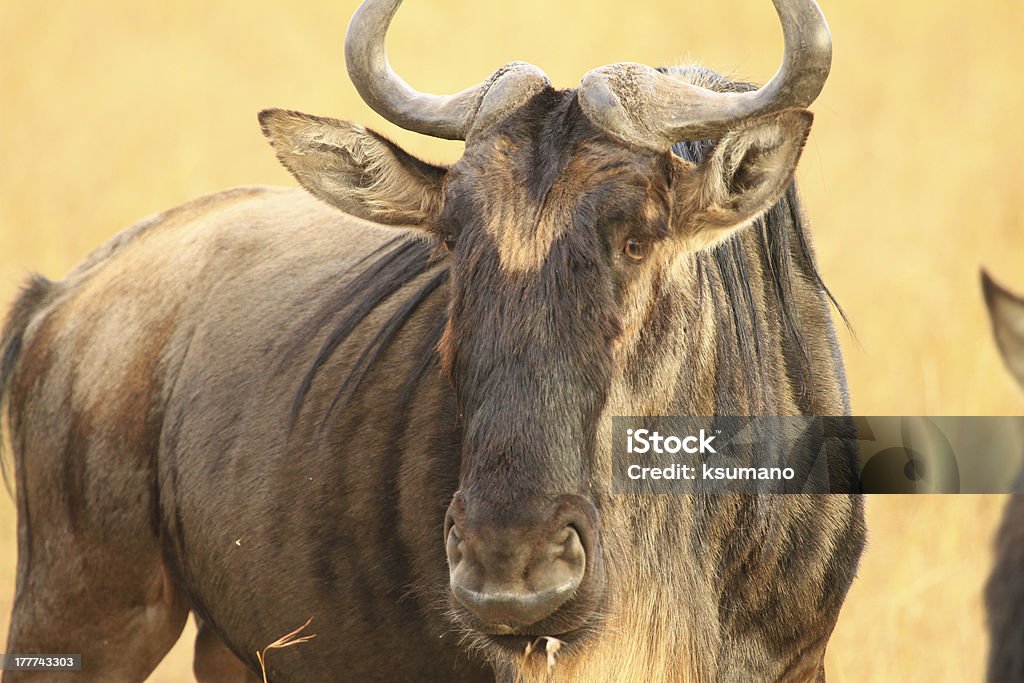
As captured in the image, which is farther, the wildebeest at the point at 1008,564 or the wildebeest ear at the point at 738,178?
the wildebeest ear at the point at 738,178

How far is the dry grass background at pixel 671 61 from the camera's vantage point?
31.4ft

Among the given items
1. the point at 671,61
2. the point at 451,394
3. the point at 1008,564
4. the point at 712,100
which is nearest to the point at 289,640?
the point at 451,394

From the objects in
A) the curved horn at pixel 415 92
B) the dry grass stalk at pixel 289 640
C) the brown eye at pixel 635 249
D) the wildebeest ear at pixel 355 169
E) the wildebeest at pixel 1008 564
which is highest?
the curved horn at pixel 415 92

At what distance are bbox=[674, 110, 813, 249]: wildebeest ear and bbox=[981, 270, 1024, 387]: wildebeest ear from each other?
74 cm

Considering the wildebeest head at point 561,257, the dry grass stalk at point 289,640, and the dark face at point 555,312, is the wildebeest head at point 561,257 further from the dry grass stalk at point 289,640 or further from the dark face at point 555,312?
the dry grass stalk at point 289,640

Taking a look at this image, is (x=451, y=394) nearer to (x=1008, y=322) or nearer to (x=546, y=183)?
(x=546, y=183)

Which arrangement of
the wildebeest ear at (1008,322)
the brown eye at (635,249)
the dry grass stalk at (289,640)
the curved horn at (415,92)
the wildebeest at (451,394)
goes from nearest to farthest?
the wildebeest ear at (1008,322) < the wildebeest at (451,394) < the brown eye at (635,249) < the curved horn at (415,92) < the dry grass stalk at (289,640)

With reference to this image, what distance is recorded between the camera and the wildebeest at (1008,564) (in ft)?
10.2

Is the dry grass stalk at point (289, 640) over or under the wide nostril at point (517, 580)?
under

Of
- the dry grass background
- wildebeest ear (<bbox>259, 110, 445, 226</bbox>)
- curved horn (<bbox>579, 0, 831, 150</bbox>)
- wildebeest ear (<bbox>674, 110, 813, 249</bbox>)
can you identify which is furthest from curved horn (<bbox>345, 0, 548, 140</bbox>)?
the dry grass background

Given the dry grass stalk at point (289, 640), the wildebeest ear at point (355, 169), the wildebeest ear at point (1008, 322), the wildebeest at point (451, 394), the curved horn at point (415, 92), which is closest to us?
the wildebeest ear at point (1008, 322)

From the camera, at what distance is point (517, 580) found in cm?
329

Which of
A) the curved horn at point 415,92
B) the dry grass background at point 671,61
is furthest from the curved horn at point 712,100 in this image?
the dry grass background at point 671,61

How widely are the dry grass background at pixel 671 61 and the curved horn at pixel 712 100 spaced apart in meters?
4.96
